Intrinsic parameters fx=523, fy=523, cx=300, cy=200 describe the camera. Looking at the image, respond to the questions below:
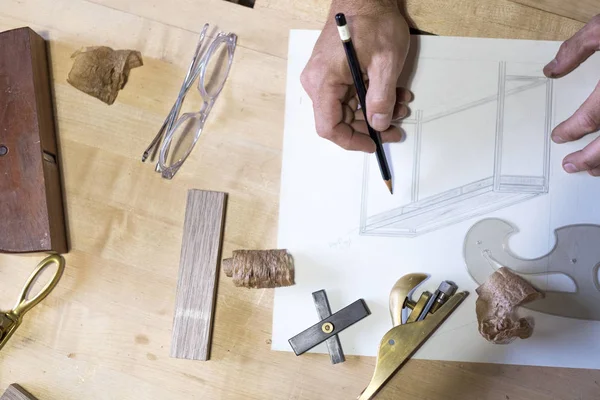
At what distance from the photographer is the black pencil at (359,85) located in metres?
0.75

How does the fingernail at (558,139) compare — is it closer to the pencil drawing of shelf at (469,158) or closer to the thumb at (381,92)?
the pencil drawing of shelf at (469,158)

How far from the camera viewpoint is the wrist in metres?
0.88

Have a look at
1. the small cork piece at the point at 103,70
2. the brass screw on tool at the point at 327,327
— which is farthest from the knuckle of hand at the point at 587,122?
the small cork piece at the point at 103,70

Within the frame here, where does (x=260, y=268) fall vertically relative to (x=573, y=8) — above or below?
below

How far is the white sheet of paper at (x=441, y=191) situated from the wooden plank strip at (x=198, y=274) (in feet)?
0.38

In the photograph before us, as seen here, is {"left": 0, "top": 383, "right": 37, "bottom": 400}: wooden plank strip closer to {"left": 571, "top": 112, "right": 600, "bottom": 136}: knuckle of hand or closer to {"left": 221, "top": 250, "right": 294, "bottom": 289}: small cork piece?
{"left": 221, "top": 250, "right": 294, "bottom": 289}: small cork piece

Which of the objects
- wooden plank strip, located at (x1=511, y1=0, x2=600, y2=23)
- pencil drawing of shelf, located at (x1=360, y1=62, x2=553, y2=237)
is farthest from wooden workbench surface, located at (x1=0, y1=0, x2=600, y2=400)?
pencil drawing of shelf, located at (x1=360, y1=62, x2=553, y2=237)

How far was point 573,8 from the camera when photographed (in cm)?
94

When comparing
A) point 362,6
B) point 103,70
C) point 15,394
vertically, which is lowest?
point 15,394

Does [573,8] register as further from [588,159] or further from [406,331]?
[406,331]

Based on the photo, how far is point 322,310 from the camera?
0.91 m

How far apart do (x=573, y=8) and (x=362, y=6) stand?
1.28 feet

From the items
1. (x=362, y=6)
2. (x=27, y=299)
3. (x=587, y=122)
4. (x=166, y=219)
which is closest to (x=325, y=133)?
(x=362, y=6)

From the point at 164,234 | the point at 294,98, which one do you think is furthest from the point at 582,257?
the point at 164,234
